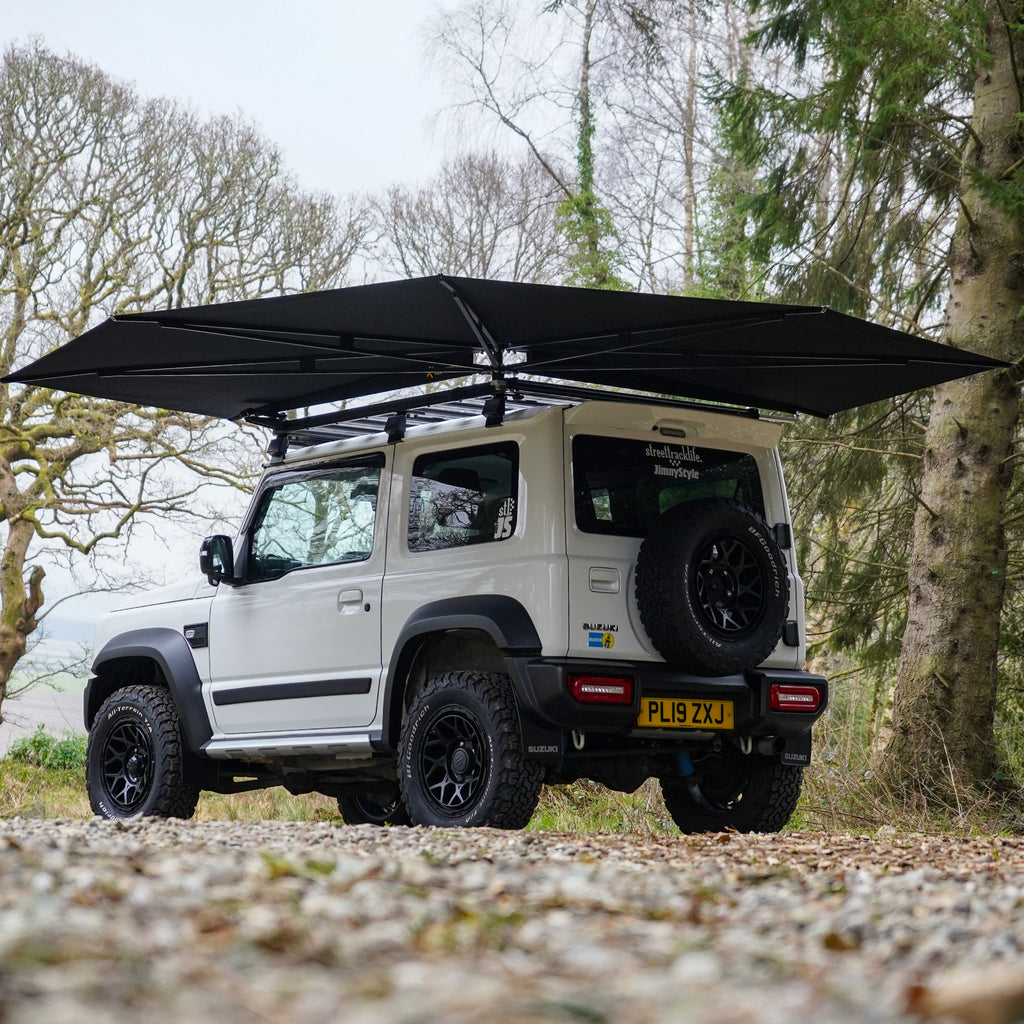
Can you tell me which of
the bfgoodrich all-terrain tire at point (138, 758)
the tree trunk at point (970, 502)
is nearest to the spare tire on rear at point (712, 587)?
the tree trunk at point (970, 502)

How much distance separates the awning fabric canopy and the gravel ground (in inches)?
101

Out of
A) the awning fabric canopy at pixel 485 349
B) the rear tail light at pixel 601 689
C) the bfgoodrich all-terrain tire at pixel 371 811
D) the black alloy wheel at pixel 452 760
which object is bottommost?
the bfgoodrich all-terrain tire at pixel 371 811

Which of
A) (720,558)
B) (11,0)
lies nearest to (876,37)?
(720,558)

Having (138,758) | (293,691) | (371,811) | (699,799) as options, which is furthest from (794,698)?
(138,758)

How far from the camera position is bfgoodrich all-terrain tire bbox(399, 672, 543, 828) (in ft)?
19.2

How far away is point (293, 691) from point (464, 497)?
1.48m

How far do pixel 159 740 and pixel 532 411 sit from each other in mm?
3009

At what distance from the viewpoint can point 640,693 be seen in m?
5.88

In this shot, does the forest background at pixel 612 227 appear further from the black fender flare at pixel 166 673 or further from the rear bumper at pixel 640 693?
the black fender flare at pixel 166 673

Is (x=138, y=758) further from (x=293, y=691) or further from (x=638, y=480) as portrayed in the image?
(x=638, y=480)

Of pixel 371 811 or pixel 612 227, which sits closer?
pixel 371 811

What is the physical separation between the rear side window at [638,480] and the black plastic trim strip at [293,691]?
1.50 meters

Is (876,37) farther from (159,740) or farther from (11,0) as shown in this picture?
(11,0)

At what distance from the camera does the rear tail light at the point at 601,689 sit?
5758mm
